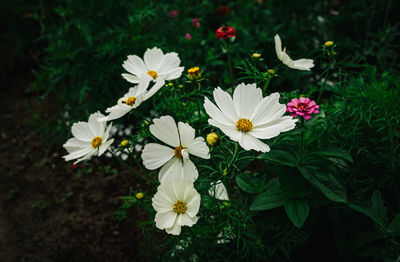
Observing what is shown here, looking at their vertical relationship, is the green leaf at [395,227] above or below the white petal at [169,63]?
below

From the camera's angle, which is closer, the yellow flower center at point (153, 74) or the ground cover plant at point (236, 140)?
the ground cover plant at point (236, 140)

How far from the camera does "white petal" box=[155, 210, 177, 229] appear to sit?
0.98m

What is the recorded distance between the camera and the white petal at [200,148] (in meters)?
0.96

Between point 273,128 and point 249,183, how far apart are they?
52cm

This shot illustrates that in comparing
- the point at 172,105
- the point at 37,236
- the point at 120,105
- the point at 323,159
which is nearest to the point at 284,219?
the point at 323,159

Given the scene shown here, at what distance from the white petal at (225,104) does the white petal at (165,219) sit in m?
0.35

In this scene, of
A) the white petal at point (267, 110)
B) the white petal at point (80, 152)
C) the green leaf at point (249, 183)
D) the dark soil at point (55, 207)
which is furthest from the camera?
the dark soil at point (55, 207)

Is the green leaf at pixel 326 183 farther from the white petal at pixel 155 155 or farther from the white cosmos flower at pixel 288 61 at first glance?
the white petal at pixel 155 155

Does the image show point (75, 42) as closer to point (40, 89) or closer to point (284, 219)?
point (40, 89)

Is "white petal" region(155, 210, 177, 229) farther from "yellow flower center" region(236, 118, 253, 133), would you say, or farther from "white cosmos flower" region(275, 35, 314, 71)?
"white cosmos flower" region(275, 35, 314, 71)

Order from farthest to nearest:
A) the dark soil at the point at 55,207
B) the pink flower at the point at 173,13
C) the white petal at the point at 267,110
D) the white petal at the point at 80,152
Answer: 1. the pink flower at the point at 173,13
2. the dark soil at the point at 55,207
3. the white petal at the point at 80,152
4. the white petal at the point at 267,110

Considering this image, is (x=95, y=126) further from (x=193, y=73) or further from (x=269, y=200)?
(x=269, y=200)

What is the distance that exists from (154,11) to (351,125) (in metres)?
1.33

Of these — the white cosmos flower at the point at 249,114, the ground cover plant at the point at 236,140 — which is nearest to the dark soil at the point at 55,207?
the ground cover plant at the point at 236,140
